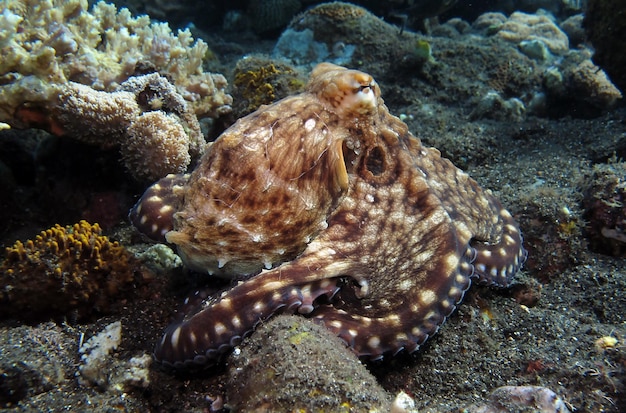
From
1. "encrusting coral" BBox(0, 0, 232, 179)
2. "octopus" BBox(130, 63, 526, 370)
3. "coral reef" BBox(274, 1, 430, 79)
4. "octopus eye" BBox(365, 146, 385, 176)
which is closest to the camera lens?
"octopus" BBox(130, 63, 526, 370)

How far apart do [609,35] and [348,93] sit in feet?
21.1

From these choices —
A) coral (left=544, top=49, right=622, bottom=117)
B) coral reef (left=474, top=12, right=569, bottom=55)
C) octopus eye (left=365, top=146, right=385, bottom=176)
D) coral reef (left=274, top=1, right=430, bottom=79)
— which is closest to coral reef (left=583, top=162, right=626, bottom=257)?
octopus eye (left=365, top=146, right=385, bottom=176)

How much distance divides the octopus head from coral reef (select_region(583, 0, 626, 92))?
238 inches

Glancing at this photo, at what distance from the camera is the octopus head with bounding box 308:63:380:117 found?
9.76 ft

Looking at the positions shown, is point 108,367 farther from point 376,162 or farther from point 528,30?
point 528,30

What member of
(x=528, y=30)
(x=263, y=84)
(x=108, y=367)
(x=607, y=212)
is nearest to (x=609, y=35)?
(x=607, y=212)

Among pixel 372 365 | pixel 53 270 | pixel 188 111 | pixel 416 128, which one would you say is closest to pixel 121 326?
pixel 53 270

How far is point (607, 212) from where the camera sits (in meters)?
4.34

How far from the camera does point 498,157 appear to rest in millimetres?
6238

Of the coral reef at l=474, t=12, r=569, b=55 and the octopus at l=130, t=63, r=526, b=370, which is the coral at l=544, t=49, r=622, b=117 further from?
the octopus at l=130, t=63, r=526, b=370

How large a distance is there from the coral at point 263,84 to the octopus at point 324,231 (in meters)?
3.00

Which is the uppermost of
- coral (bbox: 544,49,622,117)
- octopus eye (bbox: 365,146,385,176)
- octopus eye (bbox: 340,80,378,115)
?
octopus eye (bbox: 340,80,378,115)

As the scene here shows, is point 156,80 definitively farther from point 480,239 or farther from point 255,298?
point 480,239

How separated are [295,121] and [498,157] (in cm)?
447
